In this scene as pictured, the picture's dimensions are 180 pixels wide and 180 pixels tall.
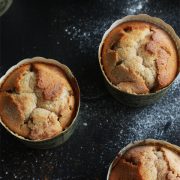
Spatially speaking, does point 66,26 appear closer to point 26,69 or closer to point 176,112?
point 26,69

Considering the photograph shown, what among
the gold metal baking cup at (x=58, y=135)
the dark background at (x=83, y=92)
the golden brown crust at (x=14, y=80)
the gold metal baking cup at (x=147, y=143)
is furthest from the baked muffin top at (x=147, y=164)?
the golden brown crust at (x=14, y=80)

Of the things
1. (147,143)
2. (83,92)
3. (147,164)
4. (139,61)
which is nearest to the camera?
(147,164)

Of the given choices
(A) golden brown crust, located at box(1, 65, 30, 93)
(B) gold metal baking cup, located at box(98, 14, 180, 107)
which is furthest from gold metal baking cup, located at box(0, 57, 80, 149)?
(B) gold metal baking cup, located at box(98, 14, 180, 107)

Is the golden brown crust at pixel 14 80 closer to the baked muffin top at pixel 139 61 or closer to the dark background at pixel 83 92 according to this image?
the dark background at pixel 83 92

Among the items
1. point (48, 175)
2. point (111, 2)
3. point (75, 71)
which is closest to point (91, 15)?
point (111, 2)

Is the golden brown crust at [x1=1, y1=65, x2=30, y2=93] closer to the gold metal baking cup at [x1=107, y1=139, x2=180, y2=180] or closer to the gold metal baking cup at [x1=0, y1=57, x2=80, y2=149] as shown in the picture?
the gold metal baking cup at [x1=0, y1=57, x2=80, y2=149]

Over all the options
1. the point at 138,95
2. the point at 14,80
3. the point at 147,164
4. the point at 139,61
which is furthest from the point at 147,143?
the point at 14,80

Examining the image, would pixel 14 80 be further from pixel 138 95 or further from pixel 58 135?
pixel 138 95
